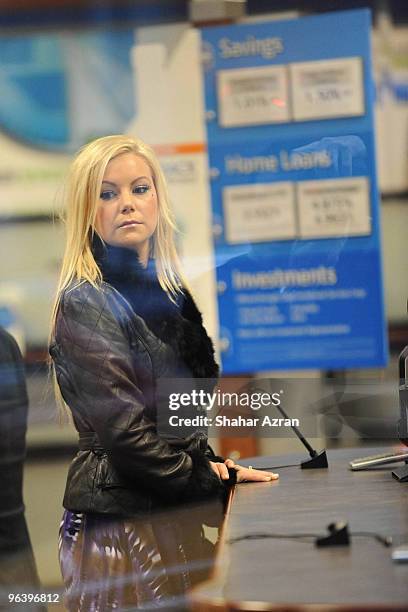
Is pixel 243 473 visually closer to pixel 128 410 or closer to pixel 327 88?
pixel 128 410

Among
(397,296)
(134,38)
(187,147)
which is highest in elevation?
(134,38)

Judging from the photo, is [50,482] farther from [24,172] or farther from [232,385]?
[24,172]

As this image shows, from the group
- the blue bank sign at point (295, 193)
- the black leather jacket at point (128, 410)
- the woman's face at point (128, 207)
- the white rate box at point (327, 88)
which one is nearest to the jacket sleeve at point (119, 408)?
the black leather jacket at point (128, 410)

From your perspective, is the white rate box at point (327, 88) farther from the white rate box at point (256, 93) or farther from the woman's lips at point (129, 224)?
the woman's lips at point (129, 224)

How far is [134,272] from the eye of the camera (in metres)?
2.98

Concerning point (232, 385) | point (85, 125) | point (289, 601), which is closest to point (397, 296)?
point (232, 385)

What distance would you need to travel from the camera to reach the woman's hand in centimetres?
285

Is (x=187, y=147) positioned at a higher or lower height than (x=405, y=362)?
higher

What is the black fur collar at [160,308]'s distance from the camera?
296 centimetres

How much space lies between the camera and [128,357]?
9.71ft

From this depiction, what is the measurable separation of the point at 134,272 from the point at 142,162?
290 millimetres

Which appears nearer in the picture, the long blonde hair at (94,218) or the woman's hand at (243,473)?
the woman's hand at (243,473)

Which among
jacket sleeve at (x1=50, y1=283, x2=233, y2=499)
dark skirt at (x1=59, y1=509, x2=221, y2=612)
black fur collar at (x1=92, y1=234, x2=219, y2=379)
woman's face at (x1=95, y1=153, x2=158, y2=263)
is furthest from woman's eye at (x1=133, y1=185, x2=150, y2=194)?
dark skirt at (x1=59, y1=509, x2=221, y2=612)

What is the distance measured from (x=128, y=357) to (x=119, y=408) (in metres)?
0.13
